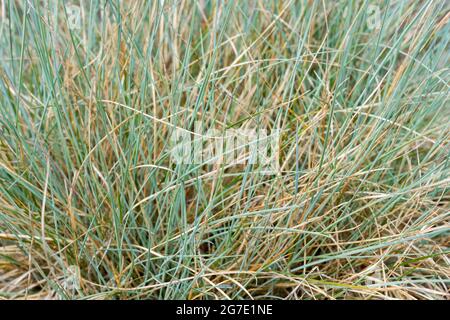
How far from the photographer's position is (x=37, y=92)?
0.99 metres

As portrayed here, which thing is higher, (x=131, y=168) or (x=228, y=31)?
(x=228, y=31)

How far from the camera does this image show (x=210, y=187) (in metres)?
0.95

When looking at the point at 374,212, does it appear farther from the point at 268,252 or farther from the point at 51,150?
the point at 51,150

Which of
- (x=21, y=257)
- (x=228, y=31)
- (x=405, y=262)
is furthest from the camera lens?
(x=228, y=31)

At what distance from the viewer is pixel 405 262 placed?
32.5 inches

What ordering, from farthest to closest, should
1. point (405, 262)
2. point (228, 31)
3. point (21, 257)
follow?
point (228, 31) → point (21, 257) → point (405, 262)

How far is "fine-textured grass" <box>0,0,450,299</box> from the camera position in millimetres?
839

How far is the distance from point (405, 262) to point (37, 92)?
69 cm

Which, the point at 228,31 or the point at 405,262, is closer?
the point at 405,262

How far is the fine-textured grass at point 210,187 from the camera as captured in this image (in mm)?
839

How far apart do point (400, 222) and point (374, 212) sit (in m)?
0.04
